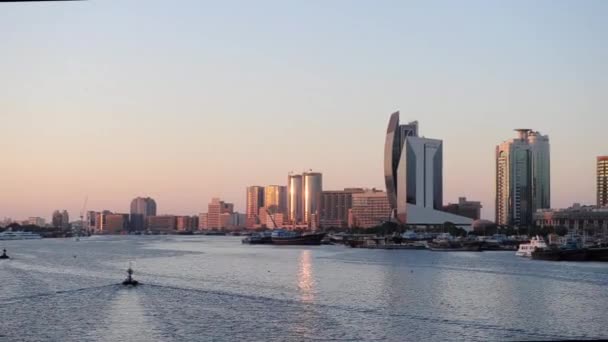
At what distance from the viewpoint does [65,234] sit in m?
108

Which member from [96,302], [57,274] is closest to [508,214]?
[57,274]

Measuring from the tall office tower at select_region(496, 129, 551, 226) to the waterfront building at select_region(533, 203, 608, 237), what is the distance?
1552 cm

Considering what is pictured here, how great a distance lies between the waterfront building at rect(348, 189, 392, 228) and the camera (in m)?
101

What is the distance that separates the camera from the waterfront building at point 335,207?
376ft

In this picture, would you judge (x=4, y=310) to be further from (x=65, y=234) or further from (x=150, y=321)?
(x=65, y=234)

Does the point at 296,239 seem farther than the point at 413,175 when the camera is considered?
No

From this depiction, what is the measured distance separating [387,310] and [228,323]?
11.4ft

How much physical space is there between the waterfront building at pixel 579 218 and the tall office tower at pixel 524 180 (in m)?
15.5

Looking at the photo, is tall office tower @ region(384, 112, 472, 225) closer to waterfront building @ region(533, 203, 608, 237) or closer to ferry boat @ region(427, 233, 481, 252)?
waterfront building @ region(533, 203, 608, 237)

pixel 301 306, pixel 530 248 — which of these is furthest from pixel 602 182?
pixel 301 306

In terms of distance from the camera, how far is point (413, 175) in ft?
263

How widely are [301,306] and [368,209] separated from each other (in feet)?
292

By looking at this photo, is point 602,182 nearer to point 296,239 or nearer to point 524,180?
point 524,180

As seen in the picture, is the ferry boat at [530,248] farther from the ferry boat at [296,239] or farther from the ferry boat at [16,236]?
the ferry boat at [16,236]
